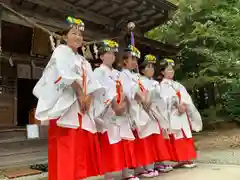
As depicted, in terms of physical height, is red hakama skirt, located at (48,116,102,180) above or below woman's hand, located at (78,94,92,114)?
below

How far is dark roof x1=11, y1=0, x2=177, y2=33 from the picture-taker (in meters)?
6.84

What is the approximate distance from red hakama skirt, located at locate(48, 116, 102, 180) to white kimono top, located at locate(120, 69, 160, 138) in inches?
35.2

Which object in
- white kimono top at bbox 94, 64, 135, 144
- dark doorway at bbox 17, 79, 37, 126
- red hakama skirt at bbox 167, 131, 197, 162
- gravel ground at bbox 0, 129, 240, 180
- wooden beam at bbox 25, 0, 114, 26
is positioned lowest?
gravel ground at bbox 0, 129, 240, 180

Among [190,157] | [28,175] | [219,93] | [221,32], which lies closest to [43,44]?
[28,175]

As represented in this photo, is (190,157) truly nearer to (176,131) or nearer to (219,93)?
(176,131)

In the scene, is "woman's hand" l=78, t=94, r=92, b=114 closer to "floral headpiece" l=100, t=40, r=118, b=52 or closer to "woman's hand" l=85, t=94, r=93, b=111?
"woman's hand" l=85, t=94, r=93, b=111

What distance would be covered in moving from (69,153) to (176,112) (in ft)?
7.75

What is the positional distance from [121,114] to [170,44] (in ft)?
22.5

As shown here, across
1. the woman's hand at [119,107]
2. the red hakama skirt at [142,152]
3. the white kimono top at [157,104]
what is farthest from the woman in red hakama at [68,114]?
the white kimono top at [157,104]

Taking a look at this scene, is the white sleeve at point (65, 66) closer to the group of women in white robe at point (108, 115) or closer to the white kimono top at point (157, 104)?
the group of women in white robe at point (108, 115)

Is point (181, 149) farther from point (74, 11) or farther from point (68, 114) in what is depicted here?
point (74, 11)

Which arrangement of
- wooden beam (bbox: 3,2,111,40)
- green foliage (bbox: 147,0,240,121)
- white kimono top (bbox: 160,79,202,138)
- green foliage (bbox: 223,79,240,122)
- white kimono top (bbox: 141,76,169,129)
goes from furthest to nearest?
green foliage (bbox: 223,79,240,122), green foliage (bbox: 147,0,240,121), wooden beam (bbox: 3,2,111,40), white kimono top (bbox: 160,79,202,138), white kimono top (bbox: 141,76,169,129)

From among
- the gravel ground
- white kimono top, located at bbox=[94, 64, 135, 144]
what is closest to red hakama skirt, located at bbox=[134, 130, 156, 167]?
white kimono top, located at bbox=[94, 64, 135, 144]

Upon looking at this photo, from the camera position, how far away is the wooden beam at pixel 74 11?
674 cm
